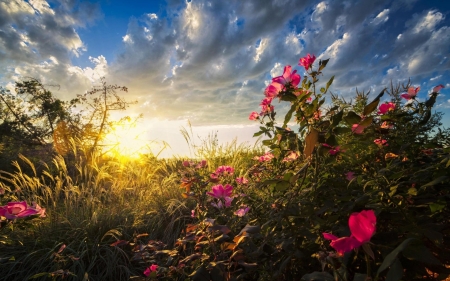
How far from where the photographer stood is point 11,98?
755cm

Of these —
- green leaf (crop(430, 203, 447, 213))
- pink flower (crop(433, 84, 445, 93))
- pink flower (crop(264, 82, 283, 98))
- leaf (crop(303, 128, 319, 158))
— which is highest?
pink flower (crop(433, 84, 445, 93))

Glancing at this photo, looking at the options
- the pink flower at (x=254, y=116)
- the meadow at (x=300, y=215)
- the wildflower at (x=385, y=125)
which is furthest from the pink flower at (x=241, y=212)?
the pink flower at (x=254, y=116)

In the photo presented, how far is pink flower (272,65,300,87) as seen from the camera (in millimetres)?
1222

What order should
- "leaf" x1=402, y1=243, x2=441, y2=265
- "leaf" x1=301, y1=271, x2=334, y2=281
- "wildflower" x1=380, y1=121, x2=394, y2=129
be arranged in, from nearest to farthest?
"leaf" x1=301, y1=271, x2=334, y2=281
"leaf" x1=402, y1=243, x2=441, y2=265
"wildflower" x1=380, y1=121, x2=394, y2=129

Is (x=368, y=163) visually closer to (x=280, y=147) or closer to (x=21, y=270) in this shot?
(x=280, y=147)

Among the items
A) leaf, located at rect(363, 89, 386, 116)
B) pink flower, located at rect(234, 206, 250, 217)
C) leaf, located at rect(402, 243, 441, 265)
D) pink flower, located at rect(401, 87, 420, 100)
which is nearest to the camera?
leaf, located at rect(402, 243, 441, 265)

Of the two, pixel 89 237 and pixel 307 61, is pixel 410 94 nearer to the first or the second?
pixel 307 61

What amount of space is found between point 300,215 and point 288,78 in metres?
0.57

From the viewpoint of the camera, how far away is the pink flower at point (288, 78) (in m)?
1.22

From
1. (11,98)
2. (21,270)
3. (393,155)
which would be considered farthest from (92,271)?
(11,98)

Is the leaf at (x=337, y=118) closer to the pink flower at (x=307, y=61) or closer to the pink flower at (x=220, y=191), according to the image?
the pink flower at (x=307, y=61)

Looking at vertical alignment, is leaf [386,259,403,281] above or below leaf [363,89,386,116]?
below

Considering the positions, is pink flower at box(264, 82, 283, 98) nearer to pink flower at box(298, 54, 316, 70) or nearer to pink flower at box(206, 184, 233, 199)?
pink flower at box(298, 54, 316, 70)

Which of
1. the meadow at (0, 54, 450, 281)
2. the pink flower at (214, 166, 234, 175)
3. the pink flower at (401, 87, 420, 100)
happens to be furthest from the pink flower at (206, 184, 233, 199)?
the pink flower at (401, 87, 420, 100)
